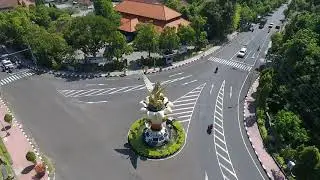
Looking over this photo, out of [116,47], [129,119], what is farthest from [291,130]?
[116,47]

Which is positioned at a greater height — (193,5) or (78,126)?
(193,5)

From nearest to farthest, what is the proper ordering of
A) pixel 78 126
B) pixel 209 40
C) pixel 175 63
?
1. pixel 78 126
2. pixel 175 63
3. pixel 209 40

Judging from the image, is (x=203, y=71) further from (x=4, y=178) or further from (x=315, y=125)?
(x=4, y=178)

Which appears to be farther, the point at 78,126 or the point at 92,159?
the point at 78,126

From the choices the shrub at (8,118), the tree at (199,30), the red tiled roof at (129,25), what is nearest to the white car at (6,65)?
the shrub at (8,118)

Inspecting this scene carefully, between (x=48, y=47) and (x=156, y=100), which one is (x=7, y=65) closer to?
(x=48, y=47)

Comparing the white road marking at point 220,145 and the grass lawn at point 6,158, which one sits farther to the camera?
the white road marking at point 220,145

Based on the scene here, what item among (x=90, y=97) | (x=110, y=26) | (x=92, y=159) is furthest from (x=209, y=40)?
(x=92, y=159)

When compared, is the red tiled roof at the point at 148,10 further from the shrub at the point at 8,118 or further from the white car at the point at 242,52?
the shrub at the point at 8,118
